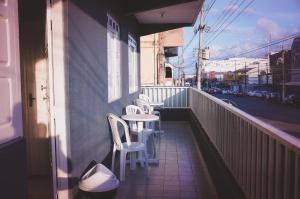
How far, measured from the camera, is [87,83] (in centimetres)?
359

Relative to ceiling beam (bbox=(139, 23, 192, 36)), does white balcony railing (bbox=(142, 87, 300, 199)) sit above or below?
below

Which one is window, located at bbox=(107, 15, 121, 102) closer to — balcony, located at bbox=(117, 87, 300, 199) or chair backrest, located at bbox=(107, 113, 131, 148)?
chair backrest, located at bbox=(107, 113, 131, 148)

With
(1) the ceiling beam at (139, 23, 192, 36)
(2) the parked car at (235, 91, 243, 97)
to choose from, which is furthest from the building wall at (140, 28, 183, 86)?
(2) the parked car at (235, 91, 243, 97)

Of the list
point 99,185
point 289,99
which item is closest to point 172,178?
Result: point 99,185

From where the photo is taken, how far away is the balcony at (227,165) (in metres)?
1.83

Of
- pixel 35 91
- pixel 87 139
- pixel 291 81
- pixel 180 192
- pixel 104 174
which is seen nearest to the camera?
pixel 104 174

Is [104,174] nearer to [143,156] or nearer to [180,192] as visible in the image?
[180,192]

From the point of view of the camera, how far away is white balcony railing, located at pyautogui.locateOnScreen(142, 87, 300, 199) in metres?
1.70

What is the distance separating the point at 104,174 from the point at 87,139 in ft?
2.46

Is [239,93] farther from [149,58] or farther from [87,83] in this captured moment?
[87,83]

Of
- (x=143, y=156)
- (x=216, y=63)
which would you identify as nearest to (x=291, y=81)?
(x=143, y=156)

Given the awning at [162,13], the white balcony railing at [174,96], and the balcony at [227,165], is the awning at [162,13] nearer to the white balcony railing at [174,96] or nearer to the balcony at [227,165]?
the white balcony railing at [174,96]

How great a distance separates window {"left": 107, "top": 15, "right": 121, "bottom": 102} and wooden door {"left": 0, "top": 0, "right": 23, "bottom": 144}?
2.89 m

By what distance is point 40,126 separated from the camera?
163 inches
